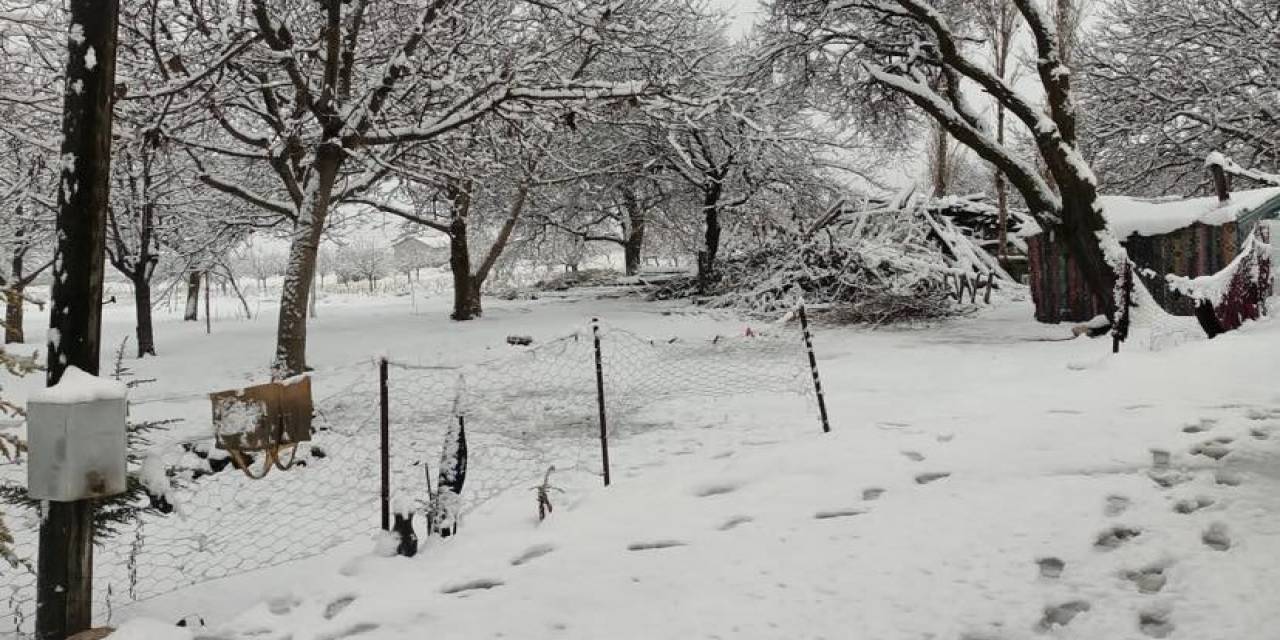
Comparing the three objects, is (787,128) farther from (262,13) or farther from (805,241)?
(262,13)

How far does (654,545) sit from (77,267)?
9.50 ft

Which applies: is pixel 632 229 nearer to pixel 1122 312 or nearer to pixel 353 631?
pixel 1122 312

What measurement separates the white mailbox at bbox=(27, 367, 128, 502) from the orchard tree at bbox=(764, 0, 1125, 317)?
9.97 m

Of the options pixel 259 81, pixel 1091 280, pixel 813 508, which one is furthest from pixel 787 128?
pixel 813 508

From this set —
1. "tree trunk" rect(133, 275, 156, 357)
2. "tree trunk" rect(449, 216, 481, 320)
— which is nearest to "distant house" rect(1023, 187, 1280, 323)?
"tree trunk" rect(449, 216, 481, 320)

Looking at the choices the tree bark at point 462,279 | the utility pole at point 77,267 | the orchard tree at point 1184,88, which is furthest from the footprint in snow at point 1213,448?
the tree bark at point 462,279

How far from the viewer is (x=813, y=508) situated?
4.23 metres

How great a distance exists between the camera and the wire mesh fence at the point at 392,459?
15.0ft

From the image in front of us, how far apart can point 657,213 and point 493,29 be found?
672 inches

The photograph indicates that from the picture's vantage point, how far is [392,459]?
6.50m

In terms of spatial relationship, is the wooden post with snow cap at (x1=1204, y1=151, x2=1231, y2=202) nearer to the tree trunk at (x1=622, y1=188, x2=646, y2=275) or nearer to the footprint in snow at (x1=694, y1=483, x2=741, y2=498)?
the footprint in snow at (x1=694, y1=483, x2=741, y2=498)

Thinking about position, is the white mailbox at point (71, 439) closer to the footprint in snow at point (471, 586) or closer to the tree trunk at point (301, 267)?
the footprint in snow at point (471, 586)

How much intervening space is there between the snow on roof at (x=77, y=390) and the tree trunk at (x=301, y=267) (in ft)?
23.0

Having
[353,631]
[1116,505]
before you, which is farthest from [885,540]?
[353,631]
